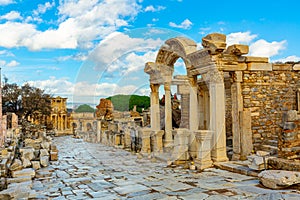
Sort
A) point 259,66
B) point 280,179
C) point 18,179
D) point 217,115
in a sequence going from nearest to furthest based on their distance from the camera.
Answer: point 280,179, point 18,179, point 217,115, point 259,66

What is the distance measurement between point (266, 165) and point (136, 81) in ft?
29.5

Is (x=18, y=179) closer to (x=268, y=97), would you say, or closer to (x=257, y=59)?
(x=257, y=59)

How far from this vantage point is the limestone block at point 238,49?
8836 millimetres

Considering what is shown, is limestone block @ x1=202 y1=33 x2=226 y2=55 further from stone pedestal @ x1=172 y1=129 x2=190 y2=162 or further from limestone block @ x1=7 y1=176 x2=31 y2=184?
limestone block @ x1=7 y1=176 x2=31 y2=184

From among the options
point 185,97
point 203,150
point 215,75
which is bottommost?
point 203,150

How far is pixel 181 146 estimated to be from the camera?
948cm

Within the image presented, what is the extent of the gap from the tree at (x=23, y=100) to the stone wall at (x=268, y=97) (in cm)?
2992

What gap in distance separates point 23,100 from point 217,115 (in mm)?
29938

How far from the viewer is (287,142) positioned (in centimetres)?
713

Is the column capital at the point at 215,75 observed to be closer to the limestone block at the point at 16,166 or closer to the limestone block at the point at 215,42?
the limestone block at the point at 215,42

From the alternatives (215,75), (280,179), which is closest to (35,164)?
(215,75)

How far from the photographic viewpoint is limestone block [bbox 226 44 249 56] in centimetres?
884

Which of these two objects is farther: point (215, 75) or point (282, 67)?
point (282, 67)

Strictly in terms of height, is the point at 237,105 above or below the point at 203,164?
above
